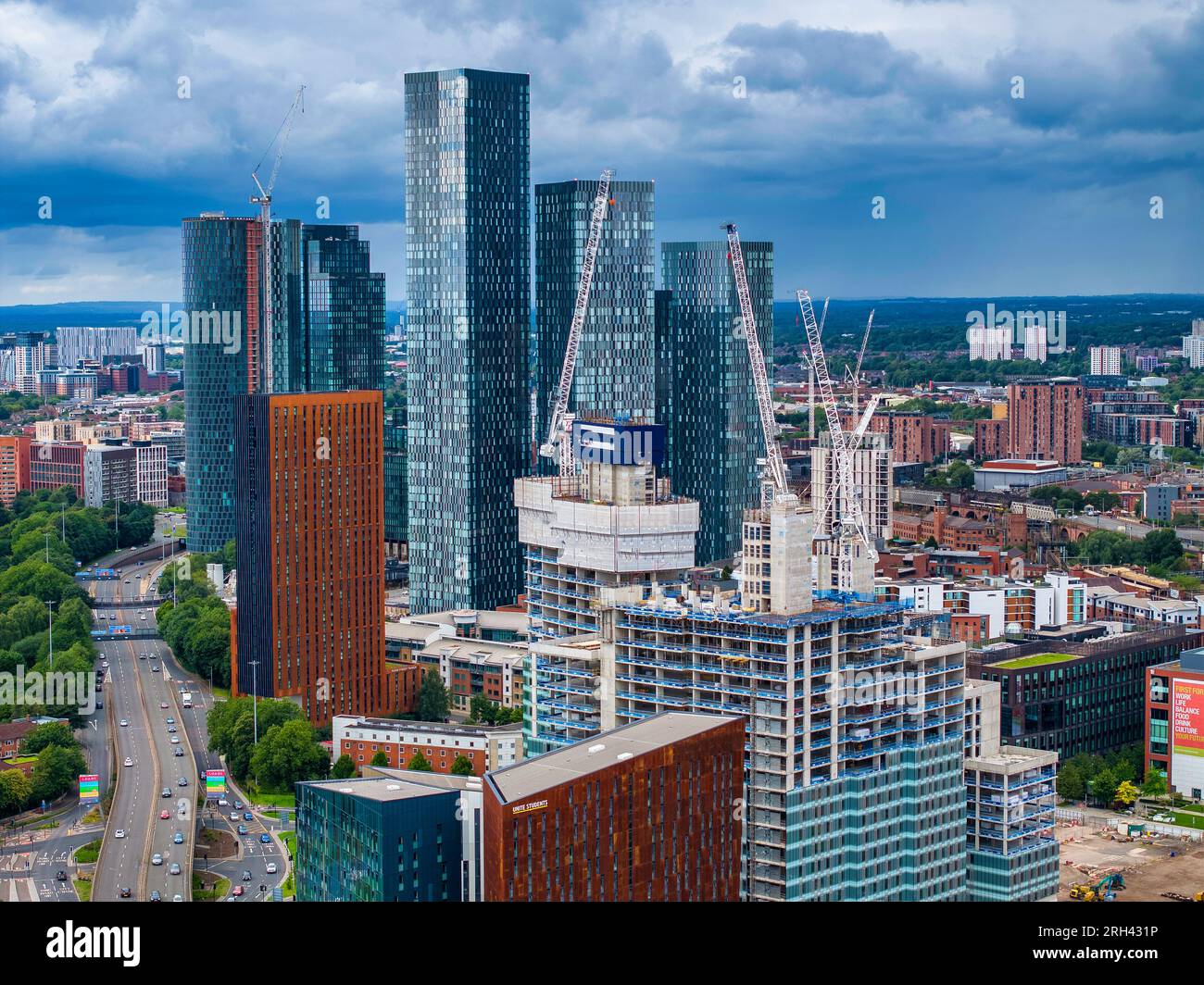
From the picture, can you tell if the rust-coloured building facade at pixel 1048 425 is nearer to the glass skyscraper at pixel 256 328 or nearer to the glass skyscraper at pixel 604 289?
the glass skyscraper at pixel 256 328

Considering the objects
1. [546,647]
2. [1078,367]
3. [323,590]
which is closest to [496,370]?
[323,590]

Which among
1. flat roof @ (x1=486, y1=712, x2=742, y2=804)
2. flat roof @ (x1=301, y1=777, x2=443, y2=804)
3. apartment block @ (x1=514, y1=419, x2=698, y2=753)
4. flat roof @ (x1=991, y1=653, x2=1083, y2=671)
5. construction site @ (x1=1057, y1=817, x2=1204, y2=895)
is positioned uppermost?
apartment block @ (x1=514, y1=419, x2=698, y2=753)

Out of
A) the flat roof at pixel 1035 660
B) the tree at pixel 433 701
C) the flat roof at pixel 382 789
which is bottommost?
the tree at pixel 433 701

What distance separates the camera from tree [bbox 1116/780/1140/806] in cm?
4806

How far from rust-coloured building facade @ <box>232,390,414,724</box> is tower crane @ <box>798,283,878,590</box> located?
46.3 feet

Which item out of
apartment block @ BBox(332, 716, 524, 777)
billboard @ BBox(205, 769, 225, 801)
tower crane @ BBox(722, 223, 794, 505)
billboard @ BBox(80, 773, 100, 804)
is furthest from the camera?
tower crane @ BBox(722, 223, 794, 505)

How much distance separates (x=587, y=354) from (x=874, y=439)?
13.9 m

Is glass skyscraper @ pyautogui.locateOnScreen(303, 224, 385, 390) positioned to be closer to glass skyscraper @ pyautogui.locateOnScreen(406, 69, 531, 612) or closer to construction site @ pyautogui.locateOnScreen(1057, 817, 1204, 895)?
glass skyscraper @ pyautogui.locateOnScreen(406, 69, 531, 612)

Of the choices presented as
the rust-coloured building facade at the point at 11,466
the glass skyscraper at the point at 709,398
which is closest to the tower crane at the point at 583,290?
the glass skyscraper at the point at 709,398

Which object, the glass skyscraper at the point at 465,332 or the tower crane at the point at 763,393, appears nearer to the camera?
the tower crane at the point at 763,393

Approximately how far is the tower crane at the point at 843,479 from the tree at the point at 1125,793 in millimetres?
8773

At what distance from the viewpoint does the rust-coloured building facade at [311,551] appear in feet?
186

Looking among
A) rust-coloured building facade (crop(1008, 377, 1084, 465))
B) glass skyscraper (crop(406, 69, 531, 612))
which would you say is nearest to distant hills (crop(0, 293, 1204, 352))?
A: rust-coloured building facade (crop(1008, 377, 1084, 465))

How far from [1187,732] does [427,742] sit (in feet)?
65.2
